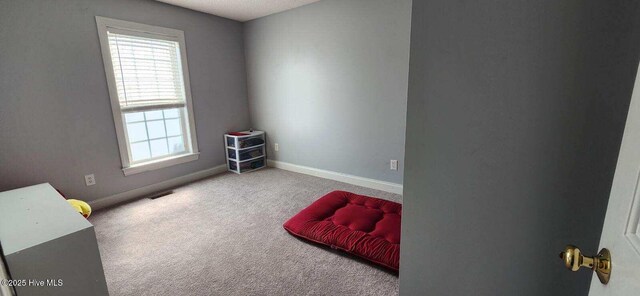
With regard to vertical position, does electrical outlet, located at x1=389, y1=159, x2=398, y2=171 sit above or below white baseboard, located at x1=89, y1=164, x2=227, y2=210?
above

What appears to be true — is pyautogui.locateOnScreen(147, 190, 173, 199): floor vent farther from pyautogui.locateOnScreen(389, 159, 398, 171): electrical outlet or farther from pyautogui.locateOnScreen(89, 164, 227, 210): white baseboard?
pyautogui.locateOnScreen(389, 159, 398, 171): electrical outlet

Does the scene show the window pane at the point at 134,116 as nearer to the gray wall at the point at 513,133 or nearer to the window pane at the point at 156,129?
the window pane at the point at 156,129

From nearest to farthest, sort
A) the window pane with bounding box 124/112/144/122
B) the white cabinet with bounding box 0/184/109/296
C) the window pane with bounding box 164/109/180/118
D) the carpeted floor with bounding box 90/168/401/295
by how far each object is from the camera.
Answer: the white cabinet with bounding box 0/184/109/296 → the carpeted floor with bounding box 90/168/401/295 → the window pane with bounding box 124/112/144/122 → the window pane with bounding box 164/109/180/118

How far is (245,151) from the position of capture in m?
3.81

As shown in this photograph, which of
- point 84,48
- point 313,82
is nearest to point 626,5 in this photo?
point 313,82

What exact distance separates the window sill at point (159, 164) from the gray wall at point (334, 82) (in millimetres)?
1129

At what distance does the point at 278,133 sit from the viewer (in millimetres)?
3895

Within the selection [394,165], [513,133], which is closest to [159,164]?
[394,165]

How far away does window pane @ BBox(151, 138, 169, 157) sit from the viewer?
3.14m

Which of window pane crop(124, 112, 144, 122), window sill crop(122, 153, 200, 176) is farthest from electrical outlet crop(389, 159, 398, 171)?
window pane crop(124, 112, 144, 122)

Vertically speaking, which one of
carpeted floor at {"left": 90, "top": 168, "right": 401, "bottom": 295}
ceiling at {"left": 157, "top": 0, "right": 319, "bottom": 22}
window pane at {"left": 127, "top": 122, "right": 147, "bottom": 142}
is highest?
ceiling at {"left": 157, "top": 0, "right": 319, "bottom": 22}

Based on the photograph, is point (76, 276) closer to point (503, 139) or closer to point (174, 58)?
point (503, 139)

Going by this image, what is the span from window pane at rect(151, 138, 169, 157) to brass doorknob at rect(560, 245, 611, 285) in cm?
362

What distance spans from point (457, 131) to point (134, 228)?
2.63 m
